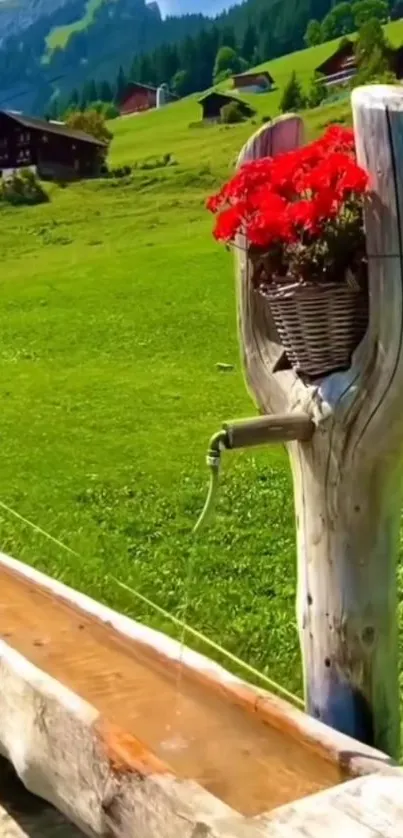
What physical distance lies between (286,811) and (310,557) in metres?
0.77

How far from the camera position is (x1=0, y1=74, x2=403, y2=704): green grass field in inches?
234

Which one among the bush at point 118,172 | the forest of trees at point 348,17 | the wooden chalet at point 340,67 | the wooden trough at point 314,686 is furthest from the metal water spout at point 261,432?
the forest of trees at point 348,17

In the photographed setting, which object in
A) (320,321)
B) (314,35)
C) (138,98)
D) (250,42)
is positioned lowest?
(138,98)

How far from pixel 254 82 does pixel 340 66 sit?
8.05 m

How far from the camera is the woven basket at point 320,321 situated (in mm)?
3238

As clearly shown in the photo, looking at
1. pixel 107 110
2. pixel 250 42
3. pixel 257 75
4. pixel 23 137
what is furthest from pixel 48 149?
pixel 250 42

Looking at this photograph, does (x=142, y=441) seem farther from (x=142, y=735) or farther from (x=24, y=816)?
(x=24, y=816)

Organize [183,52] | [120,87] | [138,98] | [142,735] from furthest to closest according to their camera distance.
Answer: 1. [120,87]
2. [183,52]
3. [138,98]
4. [142,735]

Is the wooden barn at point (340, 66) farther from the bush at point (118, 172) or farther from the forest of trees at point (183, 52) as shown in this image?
the bush at point (118, 172)

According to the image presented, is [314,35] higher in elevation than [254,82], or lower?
higher

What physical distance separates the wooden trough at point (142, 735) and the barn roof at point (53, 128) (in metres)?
29.9

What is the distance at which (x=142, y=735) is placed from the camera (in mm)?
4473

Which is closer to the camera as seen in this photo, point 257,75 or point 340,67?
point 340,67

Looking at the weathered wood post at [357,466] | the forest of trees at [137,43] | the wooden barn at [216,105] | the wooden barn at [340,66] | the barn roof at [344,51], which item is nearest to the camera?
the weathered wood post at [357,466]
